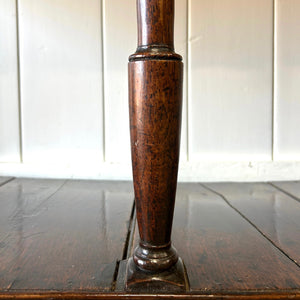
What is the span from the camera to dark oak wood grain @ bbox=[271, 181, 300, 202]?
852mm

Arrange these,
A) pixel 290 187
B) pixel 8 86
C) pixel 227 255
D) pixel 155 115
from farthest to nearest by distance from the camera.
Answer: pixel 8 86 → pixel 290 187 → pixel 227 255 → pixel 155 115

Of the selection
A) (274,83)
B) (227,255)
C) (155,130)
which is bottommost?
(227,255)

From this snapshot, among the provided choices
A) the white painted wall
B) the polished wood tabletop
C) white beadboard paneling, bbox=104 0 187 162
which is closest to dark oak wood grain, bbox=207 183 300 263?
the polished wood tabletop

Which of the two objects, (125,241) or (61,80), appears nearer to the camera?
(125,241)

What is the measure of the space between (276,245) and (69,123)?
75cm

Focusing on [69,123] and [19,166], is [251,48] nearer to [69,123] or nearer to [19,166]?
[69,123]

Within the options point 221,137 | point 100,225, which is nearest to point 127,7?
point 221,137

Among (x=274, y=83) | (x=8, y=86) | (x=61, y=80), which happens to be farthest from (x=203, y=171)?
(x=8, y=86)

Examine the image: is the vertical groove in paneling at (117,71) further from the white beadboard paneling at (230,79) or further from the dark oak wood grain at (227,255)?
the dark oak wood grain at (227,255)

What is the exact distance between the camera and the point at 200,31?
1.03m

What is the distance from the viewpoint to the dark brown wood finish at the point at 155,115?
13.3 inches

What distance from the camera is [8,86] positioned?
41.8 inches

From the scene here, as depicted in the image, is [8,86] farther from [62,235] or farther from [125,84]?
[62,235]

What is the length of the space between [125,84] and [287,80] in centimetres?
51
